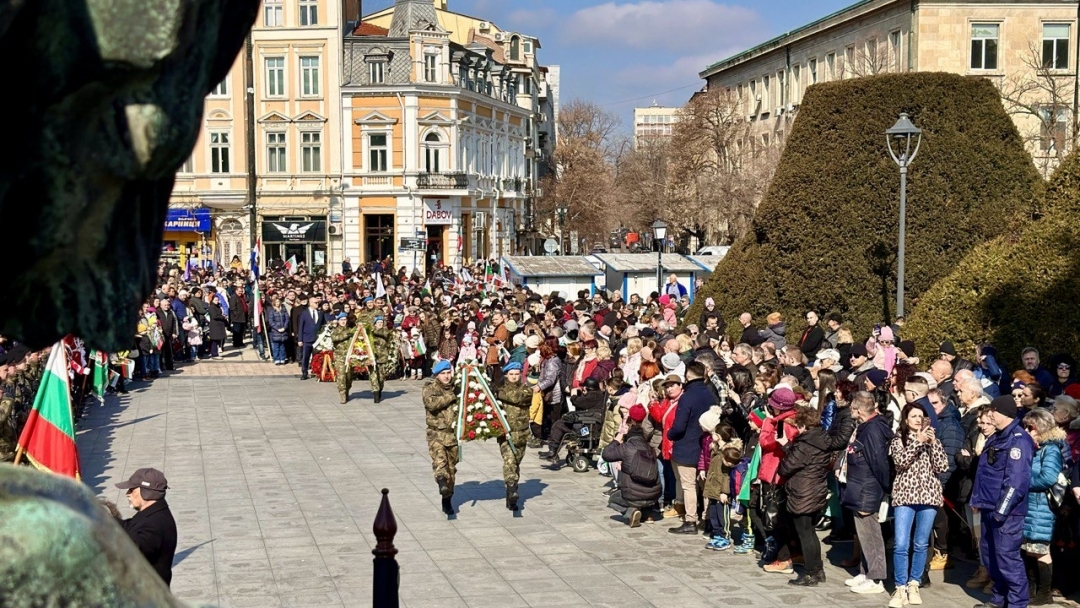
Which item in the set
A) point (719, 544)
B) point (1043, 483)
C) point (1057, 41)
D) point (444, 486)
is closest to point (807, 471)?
point (719, 544)

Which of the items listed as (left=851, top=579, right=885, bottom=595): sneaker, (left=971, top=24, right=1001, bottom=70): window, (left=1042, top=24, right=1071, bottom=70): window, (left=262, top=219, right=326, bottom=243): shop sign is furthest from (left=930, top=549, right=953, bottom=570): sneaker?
(left=262, top=219, right=326, bottom=243): shop sign

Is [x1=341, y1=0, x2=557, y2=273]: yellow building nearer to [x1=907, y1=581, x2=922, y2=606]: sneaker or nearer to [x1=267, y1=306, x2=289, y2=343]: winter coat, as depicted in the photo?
[x1=267, y1=306, x2=289, y2=343]: winter coat

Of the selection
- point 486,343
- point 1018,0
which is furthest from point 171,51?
point 1018,0

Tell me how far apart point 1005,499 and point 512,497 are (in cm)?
581

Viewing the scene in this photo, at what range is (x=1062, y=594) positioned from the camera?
10.3 metres

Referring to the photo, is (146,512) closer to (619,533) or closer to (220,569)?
(220,569)

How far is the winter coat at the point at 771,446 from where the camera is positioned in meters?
11.1

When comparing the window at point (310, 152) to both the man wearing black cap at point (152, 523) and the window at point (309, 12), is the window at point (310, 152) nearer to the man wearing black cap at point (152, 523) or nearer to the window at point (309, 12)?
the window at point (309, 12)

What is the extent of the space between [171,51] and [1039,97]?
49.0m

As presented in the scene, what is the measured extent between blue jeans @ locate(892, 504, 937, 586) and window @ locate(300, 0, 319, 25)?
166ft

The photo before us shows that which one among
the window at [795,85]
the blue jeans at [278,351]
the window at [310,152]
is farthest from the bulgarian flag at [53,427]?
the window at [795,85]

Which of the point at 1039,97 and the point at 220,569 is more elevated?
the point at 1039,97

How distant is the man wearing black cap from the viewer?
7.40 m

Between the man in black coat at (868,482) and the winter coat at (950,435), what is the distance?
595mm
